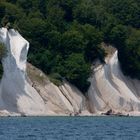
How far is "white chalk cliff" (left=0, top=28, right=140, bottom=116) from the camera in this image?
116 meters

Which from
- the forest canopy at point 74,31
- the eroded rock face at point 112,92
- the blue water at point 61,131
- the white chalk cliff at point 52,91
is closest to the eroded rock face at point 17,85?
the white chalk cliff at point 52,91

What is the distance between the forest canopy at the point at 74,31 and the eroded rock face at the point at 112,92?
69.2 inches

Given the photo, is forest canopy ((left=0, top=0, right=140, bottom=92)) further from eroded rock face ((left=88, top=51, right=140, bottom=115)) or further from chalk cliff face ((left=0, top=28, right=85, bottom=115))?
chalk cliff face ((left=0, top=28, right=85, bottom=115))

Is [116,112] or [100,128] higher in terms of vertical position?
[100,128]

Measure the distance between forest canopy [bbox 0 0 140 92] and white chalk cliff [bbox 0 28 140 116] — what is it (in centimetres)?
198

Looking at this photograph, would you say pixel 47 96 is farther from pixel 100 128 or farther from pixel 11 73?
pixel 100 128

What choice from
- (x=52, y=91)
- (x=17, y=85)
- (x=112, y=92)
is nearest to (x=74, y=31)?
(x=112, y=92)

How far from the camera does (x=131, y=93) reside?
135 metres

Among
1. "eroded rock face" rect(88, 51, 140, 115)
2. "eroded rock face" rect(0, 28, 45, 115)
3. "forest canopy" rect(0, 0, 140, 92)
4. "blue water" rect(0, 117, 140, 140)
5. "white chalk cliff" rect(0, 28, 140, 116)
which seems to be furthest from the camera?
"eroded rock face" rect(88, 51, 140, 115)

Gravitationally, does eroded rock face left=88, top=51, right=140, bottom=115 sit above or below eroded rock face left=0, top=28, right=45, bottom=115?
below

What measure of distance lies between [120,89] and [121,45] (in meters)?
8.96

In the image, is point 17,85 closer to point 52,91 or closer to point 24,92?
point 24,92

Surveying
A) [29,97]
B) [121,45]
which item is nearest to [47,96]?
[29,97]

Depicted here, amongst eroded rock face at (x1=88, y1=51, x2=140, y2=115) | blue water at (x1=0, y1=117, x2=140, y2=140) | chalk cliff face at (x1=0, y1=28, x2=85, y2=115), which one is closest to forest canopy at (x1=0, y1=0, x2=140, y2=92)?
eroded rock face at (x1=88, y1=51, x2=140, y2=115)
